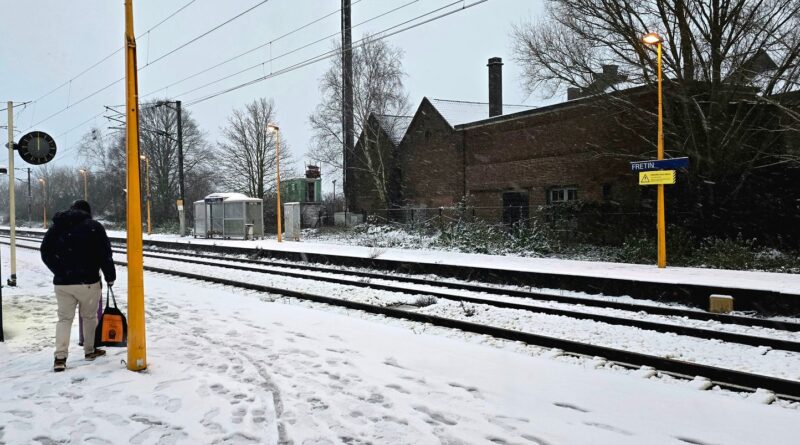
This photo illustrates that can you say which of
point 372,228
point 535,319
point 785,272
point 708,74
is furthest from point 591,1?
point 372,228

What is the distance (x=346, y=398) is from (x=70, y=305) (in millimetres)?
3009

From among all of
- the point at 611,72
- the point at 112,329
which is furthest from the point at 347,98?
the point at 112,329

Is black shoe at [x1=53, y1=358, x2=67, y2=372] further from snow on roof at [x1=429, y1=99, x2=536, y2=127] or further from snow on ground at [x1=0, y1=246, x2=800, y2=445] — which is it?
snow on roof at [x1=429, y1=99, x2=536, y2=127]

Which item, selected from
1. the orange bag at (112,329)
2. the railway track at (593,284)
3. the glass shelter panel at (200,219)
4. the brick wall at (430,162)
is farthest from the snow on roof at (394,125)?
the orange bag at (112,329)

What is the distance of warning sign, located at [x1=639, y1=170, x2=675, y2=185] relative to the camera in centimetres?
1360

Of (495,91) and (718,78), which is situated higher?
(495,91)

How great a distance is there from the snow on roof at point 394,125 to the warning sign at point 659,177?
2475 centimetres

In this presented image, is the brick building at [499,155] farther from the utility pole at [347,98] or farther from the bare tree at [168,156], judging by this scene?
the bare tree at [168,156]

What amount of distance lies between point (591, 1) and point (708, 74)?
4408mm

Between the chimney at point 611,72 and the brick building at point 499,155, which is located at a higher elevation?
the chimney at point 611,72

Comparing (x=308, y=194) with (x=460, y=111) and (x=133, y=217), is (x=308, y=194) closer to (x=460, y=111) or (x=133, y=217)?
(x=460, y=111)

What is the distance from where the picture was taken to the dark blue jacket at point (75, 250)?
5.29 metres

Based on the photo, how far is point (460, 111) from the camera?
34719mm

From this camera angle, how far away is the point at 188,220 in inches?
1882
